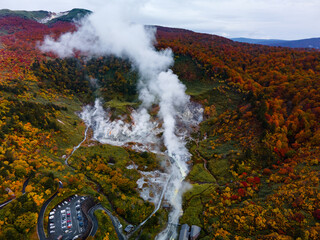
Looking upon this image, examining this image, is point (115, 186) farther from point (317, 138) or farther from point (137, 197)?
point (317, 138)

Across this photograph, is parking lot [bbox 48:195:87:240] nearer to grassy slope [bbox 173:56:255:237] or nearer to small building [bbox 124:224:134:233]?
small building [bbox 124:224:134:233]

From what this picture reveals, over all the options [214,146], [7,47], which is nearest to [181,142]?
[214,146]

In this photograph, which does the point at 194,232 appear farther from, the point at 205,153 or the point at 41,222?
the point at 41,222

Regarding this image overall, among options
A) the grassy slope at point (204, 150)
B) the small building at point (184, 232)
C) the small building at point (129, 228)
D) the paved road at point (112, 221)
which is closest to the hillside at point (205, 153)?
the grassy slope at point (204, 150)

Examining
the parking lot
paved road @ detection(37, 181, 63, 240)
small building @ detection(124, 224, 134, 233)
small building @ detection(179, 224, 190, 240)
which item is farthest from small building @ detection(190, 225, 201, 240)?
paved road @ detection(37, 181, 63, 240)

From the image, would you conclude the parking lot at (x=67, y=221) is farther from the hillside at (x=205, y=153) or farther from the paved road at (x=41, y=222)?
the hillside at (x=205, y=153)

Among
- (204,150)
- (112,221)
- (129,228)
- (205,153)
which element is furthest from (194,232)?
(204,150)
